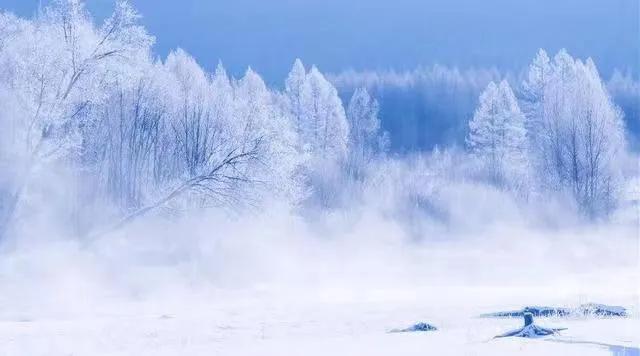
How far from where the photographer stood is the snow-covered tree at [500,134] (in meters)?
43.1

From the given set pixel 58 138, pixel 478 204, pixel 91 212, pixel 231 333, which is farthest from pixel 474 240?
pixel 231 333

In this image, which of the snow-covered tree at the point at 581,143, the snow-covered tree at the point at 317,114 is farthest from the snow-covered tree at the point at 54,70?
the snow-covered tree at the point at 581,143

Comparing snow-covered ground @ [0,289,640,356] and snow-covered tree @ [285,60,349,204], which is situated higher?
snow-covered tree @ [285,60,349,204]

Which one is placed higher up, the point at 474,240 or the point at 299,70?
the point at 299,70

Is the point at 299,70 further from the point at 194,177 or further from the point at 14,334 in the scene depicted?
the point at 14,334

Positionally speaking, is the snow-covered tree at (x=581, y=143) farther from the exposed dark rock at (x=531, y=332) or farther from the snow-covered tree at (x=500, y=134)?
the exposed dark rock at (x=531, y=332)

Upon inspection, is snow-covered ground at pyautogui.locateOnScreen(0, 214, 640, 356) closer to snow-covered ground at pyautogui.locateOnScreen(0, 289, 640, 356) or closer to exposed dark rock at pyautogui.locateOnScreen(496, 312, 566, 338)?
snow-covered ground at pyautogui.locateOnScreen(0, 289, 640, 356)

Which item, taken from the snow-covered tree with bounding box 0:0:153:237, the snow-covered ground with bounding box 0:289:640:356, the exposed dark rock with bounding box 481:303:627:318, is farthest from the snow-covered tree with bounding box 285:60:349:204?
the exposed dark rock with bounding box 481:303:627:318

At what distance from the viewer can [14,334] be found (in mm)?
13266

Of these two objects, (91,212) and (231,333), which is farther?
(91,212)

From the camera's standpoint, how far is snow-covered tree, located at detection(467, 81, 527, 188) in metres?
43.1


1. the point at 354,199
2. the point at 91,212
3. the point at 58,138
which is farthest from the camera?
the point at 354,199

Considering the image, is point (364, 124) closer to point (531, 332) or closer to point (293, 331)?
point (293, 331)

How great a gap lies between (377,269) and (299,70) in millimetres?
22066
